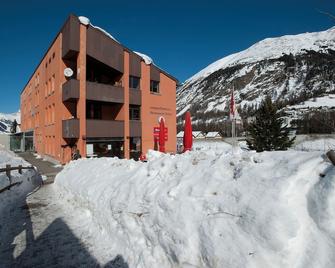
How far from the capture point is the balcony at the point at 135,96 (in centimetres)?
2827

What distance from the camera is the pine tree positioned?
29484 millimetres

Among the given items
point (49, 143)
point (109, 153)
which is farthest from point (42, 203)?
point (49, 143)

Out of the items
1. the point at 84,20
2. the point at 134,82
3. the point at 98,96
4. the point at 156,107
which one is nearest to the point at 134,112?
the point at 134,82

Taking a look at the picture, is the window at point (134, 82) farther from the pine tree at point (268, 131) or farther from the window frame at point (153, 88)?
the pine tree at point (268, 131)

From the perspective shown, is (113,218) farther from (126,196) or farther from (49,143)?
(49,143)

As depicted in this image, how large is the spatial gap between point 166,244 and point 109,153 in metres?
22.0

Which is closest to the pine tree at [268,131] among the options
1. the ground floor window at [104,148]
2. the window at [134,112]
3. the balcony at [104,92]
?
the window at [134,112]

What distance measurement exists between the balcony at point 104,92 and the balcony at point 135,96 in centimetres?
127

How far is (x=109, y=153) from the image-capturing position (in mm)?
26234

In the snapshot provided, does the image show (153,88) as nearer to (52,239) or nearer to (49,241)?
(52,239)

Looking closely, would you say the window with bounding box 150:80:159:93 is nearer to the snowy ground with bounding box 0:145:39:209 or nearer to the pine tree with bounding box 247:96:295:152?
the pine tree with bounding box 247:96:295:152

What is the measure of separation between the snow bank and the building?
61.0 ft

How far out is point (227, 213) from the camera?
4301 mm

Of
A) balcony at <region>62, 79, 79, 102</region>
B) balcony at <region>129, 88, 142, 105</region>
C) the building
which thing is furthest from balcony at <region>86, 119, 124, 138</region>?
balcony at <region>129, 88, 142, 105</region>
